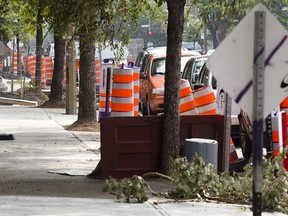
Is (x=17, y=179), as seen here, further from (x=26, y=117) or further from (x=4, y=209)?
(x=26, y=117)

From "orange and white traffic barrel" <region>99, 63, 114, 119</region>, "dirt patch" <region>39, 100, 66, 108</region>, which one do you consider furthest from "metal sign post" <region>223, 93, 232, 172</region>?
"dirt patch" <region>39, 100, 66, 108</region>

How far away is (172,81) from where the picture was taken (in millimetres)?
13430

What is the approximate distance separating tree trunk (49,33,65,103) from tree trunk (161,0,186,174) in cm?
2114

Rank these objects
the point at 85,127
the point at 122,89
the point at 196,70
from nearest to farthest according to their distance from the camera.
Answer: the point at 122,89
the point at 196,70
the point at 85,127

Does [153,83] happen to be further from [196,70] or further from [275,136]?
[275,136]

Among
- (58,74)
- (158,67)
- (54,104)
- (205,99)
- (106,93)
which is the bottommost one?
(54,104)

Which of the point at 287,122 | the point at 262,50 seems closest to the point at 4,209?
the point at 262,50

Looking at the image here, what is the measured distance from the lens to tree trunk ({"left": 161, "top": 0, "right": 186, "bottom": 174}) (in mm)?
13406

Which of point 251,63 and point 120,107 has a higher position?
point 251,63

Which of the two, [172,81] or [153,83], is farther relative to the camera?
[153,83]

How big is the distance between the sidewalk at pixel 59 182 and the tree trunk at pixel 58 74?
38.7 ft

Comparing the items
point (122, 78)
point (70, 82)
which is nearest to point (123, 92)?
→ point (122, 78)

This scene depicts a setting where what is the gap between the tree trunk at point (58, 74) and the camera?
34719 mm

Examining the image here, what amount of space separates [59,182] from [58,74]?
22.6m
